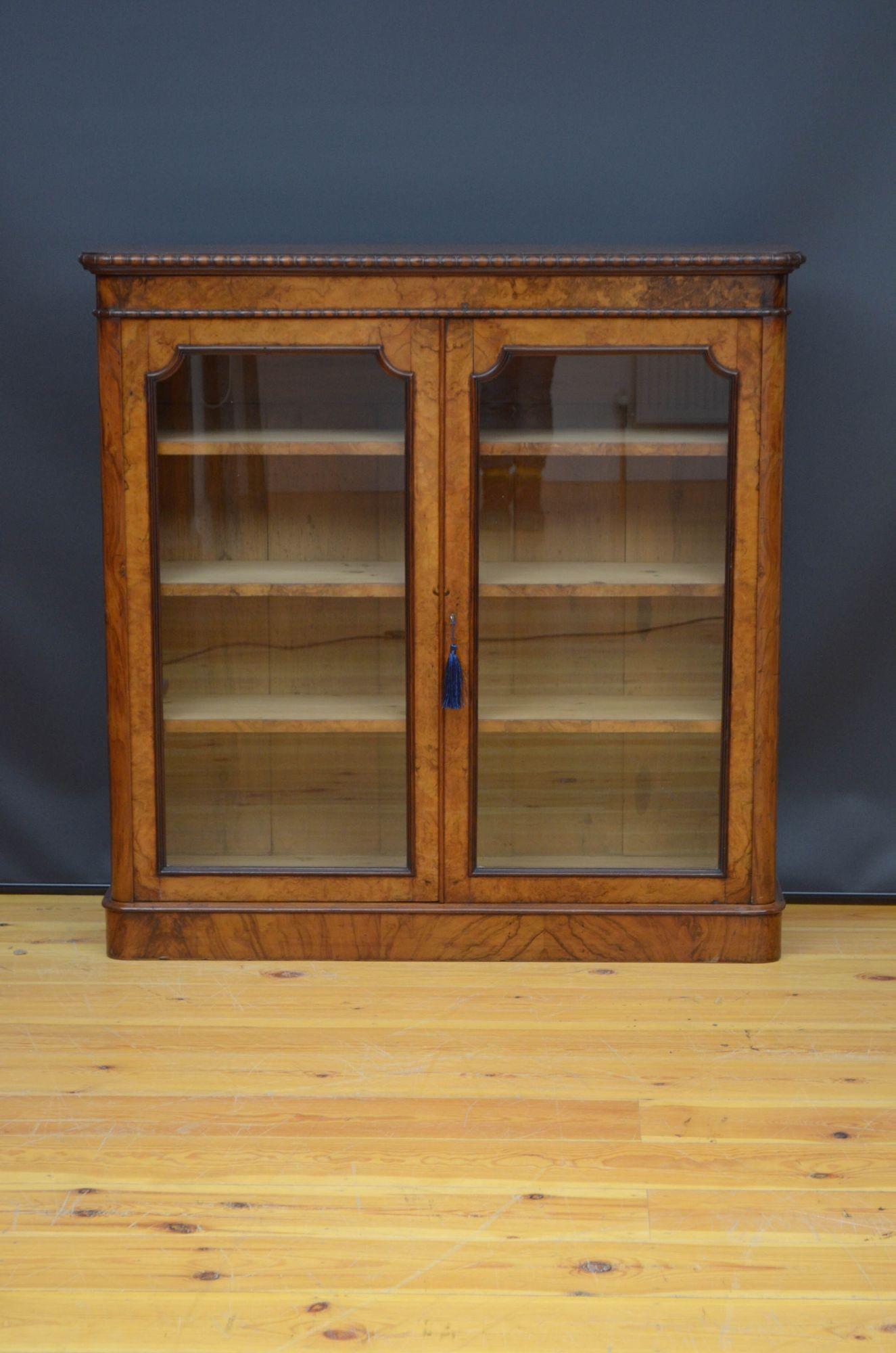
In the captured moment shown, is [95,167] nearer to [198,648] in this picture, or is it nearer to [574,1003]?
[198,648]

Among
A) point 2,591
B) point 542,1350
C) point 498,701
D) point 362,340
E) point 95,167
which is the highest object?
point 95,167

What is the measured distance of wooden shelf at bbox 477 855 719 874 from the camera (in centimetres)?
297

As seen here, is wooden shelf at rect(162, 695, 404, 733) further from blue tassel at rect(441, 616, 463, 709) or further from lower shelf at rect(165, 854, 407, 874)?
lower shelf at rect(165, 854, 407, 874)

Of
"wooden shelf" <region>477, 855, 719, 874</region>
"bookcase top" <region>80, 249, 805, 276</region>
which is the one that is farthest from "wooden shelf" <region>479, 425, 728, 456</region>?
"wooden shelf" <region>477, 855, 719, 874</region>

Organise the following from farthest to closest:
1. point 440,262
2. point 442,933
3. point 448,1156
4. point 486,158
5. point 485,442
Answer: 1. point 486,158
2. point 442,933
3. point 485,442
4. point 440,262
5. point 448,1156

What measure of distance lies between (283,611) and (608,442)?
2.45 feet

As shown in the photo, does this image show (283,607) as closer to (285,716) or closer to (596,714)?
(285,716)

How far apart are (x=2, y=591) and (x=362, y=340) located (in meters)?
1.12

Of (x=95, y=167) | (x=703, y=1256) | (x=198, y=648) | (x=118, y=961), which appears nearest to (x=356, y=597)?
(x=198, y=648)

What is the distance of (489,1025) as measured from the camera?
2.66 meters

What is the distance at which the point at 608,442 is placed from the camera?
9.51 ft

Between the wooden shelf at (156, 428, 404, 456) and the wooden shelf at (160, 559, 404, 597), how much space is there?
0.72 feet

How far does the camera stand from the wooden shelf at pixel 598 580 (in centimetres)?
293

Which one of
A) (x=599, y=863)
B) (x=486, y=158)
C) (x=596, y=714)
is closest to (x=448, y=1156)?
(x=599, y=863)
